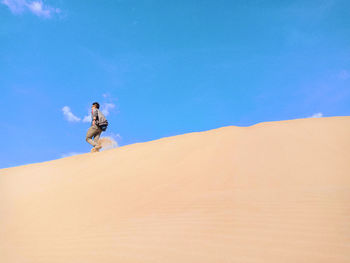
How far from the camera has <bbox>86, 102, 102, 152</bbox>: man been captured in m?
7.81

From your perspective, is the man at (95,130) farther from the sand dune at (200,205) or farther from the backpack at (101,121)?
the sand dune at (200,205)

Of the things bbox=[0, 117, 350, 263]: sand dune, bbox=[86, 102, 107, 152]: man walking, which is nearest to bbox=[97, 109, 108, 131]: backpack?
bbox=[86, 102, 107, 152]: man walking

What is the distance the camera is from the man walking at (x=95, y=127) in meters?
7.80

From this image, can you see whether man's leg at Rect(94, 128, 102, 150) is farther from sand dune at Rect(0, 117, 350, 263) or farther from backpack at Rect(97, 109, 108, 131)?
sand dune at Rect(0, 117, 350, 263)

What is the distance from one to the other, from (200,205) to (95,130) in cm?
584

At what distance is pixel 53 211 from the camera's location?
138 inches

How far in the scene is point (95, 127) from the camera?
7801mm

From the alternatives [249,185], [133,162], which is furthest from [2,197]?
[249,185]

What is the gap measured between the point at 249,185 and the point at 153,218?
4.63 ft

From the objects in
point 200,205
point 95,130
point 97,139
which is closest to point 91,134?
point 95,130

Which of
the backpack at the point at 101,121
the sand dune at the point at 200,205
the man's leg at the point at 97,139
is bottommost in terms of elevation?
the sand dune at the point at 200,205

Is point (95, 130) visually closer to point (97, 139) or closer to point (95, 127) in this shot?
point (95, 127)

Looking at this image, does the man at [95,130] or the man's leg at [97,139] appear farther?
the man's leg at [97,139]

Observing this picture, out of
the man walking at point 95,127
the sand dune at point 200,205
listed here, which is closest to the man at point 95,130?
the man walking at point 95,127
